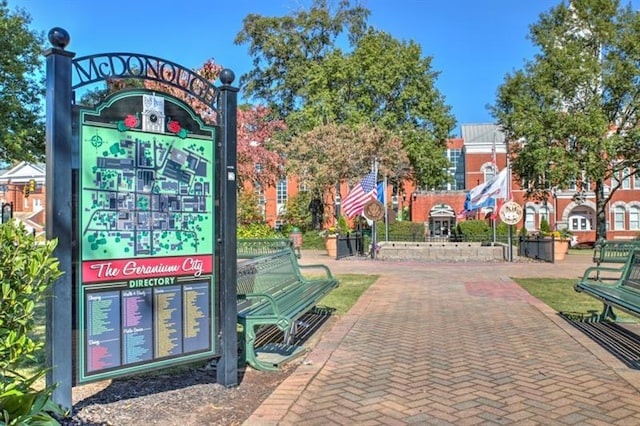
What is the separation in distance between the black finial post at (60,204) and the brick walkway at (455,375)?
4.48ft

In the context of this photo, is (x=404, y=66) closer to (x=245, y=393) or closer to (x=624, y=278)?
(x=624, y=278)

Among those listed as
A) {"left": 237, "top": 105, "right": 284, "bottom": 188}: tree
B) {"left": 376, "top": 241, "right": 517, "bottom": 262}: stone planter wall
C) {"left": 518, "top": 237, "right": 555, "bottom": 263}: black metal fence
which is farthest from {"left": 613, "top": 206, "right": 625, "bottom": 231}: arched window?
{"left": 376, "top": 241, "right": 517, "bottom": 262}: stone planter wall

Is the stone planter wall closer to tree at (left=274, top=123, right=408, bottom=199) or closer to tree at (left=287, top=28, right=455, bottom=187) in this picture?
tree at (left=274, top=123, right=408, bottom=199)

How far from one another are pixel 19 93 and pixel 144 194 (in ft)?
78.3

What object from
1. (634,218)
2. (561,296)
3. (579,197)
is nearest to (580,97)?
(579,197)

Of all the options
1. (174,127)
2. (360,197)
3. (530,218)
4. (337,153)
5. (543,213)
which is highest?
(337,153)

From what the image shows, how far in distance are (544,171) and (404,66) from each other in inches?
504

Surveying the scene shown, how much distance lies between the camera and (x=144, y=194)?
3988 millimetres

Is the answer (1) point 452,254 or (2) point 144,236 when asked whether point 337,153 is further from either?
(2) point 144,236

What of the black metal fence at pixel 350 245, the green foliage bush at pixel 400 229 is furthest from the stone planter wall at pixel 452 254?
the green foliage bush at pixel 400 229

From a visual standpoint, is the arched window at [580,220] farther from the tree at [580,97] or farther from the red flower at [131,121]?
the red flower at [131,121]

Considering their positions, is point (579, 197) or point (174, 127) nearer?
point (174, 127)

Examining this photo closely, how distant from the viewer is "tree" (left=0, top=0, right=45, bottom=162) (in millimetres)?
22328

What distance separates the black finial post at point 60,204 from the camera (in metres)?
3.51
